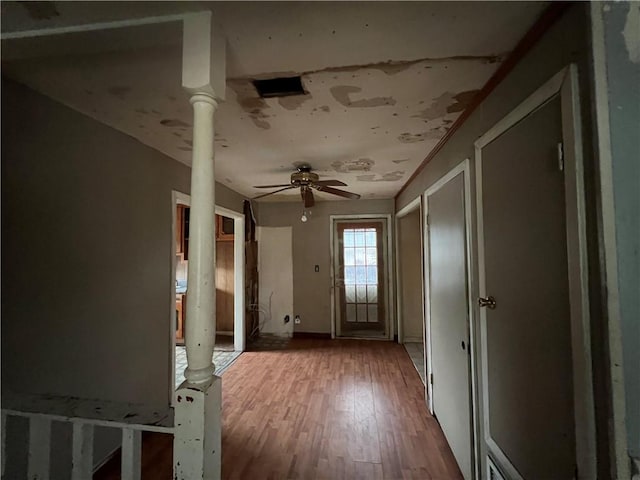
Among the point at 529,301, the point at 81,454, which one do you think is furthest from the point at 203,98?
the point at 529,301

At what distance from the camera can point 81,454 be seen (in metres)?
0.94

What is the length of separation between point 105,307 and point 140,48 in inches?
61.3

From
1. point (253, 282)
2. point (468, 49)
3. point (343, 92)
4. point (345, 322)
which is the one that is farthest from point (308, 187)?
point (345, 322)

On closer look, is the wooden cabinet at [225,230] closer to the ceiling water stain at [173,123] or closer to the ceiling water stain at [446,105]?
the ceiling water stain at [173,123]

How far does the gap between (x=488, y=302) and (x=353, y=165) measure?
5.95 feet

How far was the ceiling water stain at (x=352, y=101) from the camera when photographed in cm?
A: 140

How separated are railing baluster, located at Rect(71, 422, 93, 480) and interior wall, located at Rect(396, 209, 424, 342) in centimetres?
389

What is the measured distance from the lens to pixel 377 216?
440cm

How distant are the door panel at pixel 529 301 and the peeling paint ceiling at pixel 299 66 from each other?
417 mm

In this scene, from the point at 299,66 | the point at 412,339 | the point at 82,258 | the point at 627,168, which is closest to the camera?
the point at 627,168

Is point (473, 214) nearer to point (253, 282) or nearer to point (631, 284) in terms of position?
point (631, 284)

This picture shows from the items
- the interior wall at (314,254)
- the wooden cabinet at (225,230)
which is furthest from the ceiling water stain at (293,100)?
the wooden cabinet at (225,230)

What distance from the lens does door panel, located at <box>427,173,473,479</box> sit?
1.63 m

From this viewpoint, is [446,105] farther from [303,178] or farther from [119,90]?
[119,90]
